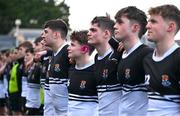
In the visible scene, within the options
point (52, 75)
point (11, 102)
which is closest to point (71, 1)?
point (52, 75)

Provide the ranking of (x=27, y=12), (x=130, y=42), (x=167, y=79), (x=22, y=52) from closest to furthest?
(x=167, y=79) → (x=130, y=42) → (x=22, y=52) → (x=27, y=12)

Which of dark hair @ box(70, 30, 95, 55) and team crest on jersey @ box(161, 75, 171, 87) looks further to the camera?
dark hair @ box(70, 30, 95, 55)

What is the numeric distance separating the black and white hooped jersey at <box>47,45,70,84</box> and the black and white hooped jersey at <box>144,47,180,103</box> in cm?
288

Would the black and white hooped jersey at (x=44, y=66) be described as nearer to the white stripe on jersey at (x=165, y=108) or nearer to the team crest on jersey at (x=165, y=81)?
the white stripe on jersey at (x=165, y=108)

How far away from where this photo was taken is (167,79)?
227 inches

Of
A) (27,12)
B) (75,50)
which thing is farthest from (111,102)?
(27,12)

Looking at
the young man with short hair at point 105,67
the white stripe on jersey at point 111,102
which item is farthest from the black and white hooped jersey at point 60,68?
the white stripe on jersey at point 111,102

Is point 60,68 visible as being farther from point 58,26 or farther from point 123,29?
point 123,29

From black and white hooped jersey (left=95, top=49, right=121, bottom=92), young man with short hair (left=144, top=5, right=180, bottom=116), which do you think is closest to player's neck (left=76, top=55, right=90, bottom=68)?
black and white hooped jersey (left=95, top=49, right=121, bottom=92)

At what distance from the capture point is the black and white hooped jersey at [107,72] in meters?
7.00

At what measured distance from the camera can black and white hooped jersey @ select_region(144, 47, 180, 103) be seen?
575cm

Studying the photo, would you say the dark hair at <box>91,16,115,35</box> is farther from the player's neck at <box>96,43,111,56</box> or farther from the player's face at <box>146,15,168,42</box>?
the player's face at <box>146,15,168,42</box>

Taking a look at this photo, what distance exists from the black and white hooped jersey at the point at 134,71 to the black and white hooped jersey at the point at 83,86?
3.10 feet

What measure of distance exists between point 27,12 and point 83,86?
205ft
